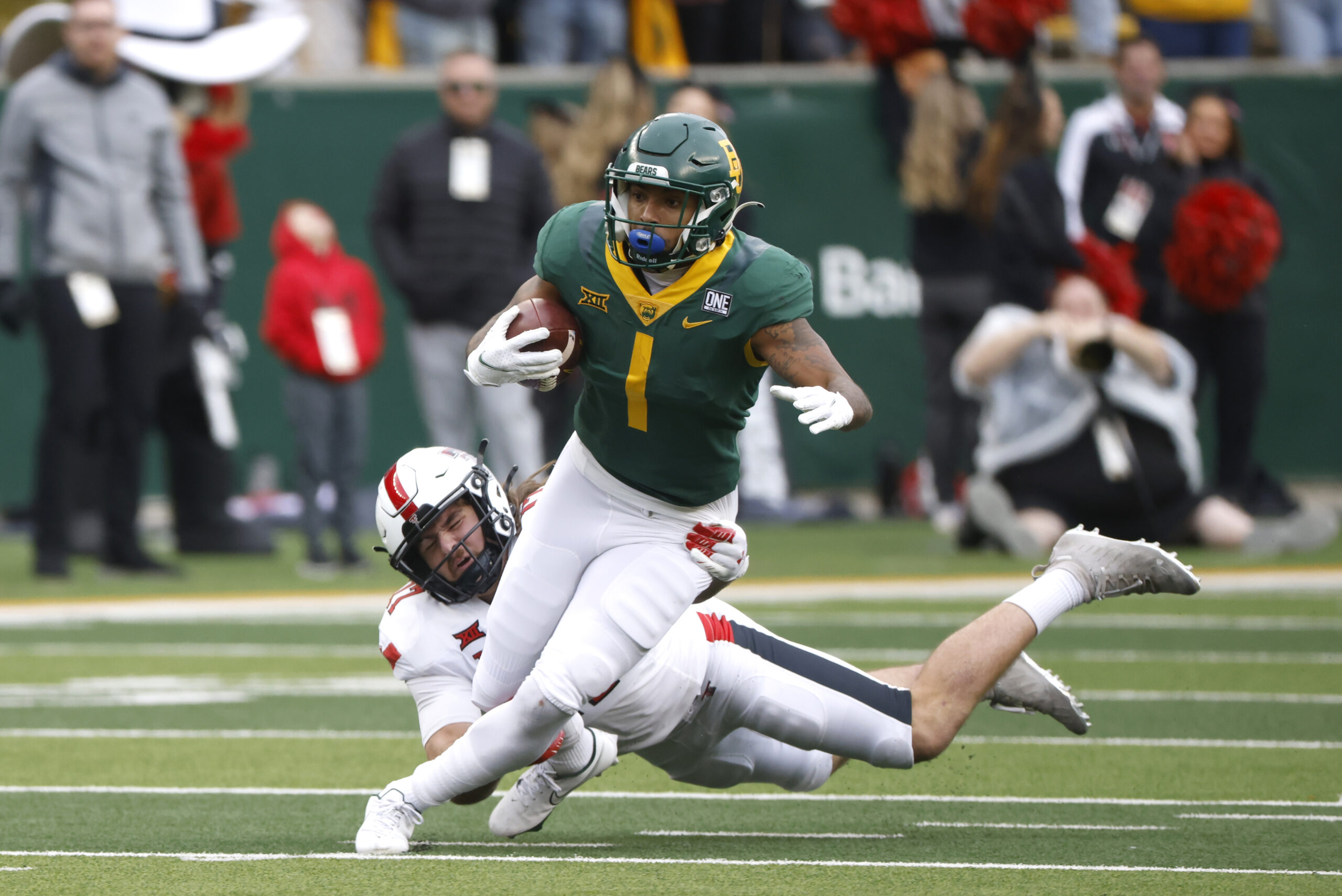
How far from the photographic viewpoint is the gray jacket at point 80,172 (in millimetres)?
8852

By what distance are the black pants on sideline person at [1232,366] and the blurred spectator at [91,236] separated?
5012 millimetres

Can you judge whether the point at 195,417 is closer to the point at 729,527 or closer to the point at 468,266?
the point at 468,266

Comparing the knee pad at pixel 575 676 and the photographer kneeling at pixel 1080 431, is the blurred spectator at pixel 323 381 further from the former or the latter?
the knee pad at pixel 575 676

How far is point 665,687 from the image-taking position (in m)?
4.25

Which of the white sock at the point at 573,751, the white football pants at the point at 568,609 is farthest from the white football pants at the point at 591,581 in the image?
the white sock at the point at 573,751

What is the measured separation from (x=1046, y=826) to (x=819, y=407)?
1159 millimetres

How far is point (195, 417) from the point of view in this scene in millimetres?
10688

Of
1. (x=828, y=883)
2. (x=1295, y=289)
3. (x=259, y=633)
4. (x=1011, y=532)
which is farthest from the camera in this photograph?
(x=1295, y=289)

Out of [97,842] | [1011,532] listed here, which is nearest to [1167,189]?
[1011,532]

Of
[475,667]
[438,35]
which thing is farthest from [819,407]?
Result: [438,35]

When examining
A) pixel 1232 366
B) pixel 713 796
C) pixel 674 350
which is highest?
pixel 674 350

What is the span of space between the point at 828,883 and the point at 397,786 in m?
0.94

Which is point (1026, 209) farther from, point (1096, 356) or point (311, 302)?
point (311, 302)

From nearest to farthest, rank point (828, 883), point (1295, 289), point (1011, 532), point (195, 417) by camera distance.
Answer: point (828, 883), point (1011, 532), point (195, 417), point (1295, 289)
